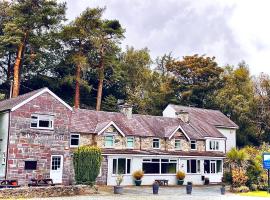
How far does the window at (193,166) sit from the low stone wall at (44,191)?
17.5m

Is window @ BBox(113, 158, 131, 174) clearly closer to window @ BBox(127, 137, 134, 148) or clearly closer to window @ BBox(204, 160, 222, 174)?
window @ BBox(127, 137, 134, 148)

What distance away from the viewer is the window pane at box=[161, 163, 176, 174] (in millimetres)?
44969

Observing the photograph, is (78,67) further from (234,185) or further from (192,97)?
(234,185)

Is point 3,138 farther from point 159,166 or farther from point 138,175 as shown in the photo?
point 159,166

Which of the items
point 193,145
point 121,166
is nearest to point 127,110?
point 121,166

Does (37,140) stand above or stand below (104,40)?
below

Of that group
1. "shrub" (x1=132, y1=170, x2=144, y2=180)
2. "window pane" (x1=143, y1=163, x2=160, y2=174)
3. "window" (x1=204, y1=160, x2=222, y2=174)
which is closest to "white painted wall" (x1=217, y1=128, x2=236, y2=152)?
"window" (x1=204, y1=160, x2=222, y2=174)

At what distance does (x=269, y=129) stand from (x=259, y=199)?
4296cm

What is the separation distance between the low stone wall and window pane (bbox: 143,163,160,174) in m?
12.0

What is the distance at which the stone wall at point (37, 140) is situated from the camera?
35391 millimetres

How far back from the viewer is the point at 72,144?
40.9 m

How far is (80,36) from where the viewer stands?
62.1 metres

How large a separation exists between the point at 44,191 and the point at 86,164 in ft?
16.6

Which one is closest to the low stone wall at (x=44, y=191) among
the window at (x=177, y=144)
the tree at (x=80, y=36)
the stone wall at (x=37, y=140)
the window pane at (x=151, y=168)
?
the stone wall at (x=37, y=140)
